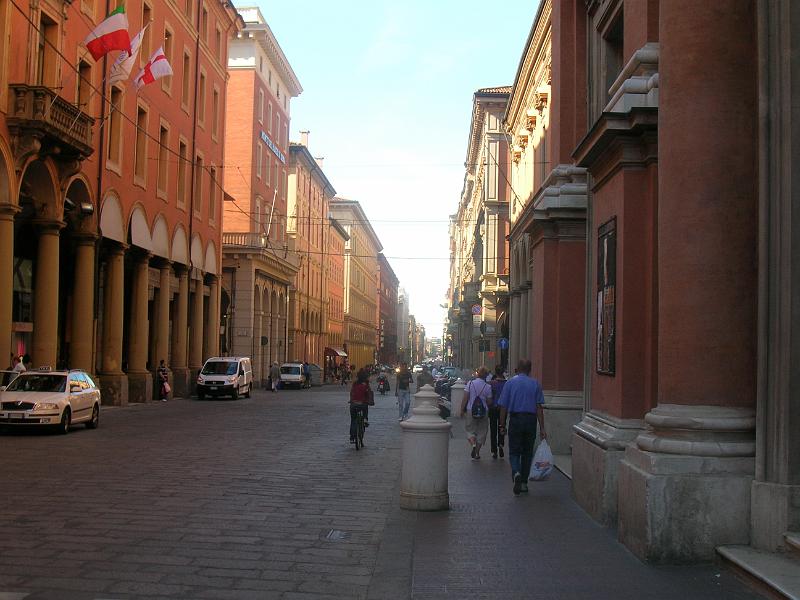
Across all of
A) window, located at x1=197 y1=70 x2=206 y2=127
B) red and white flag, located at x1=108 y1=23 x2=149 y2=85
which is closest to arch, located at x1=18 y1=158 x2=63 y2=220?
red and white flag, located at x1=108 y1=23 x2=149 y2=85

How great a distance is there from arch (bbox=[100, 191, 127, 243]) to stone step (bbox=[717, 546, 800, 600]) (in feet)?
86.2

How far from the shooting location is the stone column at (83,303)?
28875mm

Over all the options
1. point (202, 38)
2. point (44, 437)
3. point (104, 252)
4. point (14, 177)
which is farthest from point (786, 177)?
point (202, 38)

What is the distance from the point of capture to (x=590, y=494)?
990cm

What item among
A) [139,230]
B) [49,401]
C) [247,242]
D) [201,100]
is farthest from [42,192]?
[247,242]

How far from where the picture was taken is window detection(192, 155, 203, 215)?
41.2 m

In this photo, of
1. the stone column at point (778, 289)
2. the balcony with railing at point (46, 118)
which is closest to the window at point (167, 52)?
the balcony with railing at point (46, 118)

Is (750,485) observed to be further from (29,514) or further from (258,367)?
(258,367)

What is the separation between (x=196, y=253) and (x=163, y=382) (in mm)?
8018

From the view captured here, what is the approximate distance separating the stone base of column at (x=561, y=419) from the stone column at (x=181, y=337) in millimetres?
26209

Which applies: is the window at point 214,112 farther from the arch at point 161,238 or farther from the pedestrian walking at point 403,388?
the pedestrian walking at point 403,388

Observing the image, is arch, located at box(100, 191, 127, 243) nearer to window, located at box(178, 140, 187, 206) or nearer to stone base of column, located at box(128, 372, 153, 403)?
stone base of column, located at box(128, 372, 153, 403)

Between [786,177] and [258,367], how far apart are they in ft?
160

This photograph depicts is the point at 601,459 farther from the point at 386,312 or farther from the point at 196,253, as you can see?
the point at 386,312
